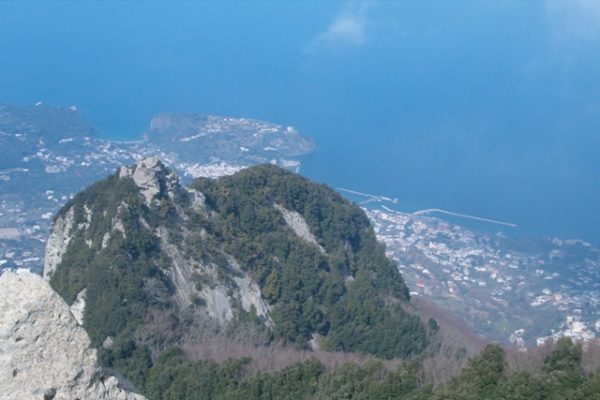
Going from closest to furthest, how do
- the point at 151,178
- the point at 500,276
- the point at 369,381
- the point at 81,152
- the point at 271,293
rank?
the point at 369,381
the point at 271,293
the point at 151,178
the point at 500,276
the point at 81,152

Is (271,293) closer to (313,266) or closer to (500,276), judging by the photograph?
(313,266)

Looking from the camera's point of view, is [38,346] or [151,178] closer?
[38,346]

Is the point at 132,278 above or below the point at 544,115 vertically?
below

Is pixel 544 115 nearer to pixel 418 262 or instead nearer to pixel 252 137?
pixel 252 137

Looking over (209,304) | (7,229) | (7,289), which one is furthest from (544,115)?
(7,289)

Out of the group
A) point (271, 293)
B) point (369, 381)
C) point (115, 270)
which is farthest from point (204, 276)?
point (369, 381)

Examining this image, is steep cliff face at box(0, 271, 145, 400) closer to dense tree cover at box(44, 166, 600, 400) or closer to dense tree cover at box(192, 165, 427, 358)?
dense tree cover at box(44, 166, 600, 400)
